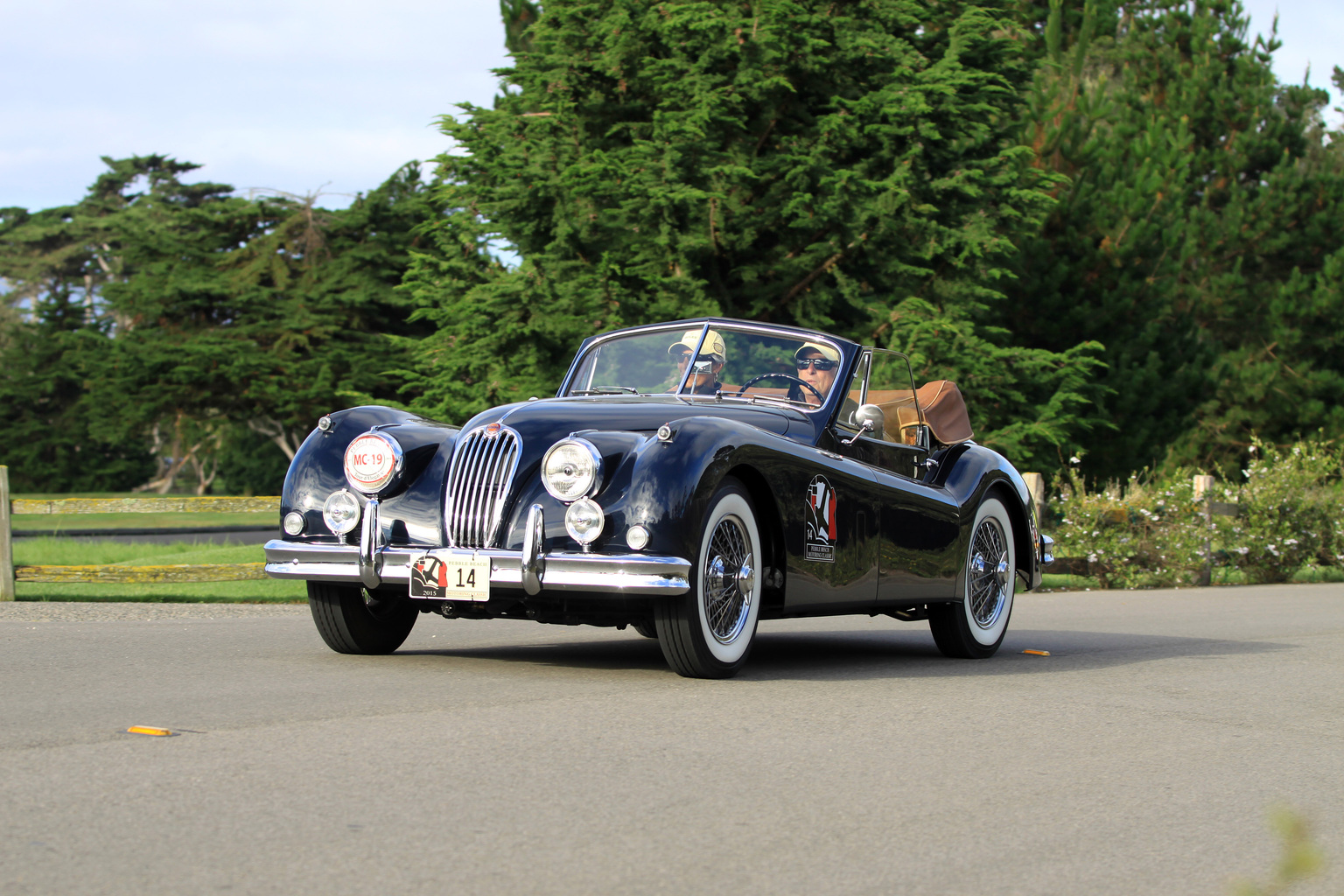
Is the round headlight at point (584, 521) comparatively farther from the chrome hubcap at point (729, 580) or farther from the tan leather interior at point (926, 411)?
the tan leather interior at point (926, 411)

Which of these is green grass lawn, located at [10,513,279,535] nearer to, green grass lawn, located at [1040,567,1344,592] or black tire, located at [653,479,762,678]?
green grass lawn, located at [1040,567,1344,592]

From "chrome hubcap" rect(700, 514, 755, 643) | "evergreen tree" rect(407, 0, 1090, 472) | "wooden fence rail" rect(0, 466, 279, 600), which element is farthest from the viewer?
"evergreen tree" rect(407, 0, 1090, 472)

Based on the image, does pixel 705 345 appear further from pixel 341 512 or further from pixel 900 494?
pixel 341 512

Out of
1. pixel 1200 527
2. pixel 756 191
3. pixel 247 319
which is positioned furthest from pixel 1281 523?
pixel 247 319

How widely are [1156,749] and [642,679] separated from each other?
2.29 meters

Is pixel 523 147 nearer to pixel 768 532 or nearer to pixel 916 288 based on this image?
pixel 916 288

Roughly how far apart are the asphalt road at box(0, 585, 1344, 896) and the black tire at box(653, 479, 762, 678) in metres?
0.17

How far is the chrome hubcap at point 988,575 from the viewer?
340 inches

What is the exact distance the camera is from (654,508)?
6.06 metres

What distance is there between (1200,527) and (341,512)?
14417 millimetres

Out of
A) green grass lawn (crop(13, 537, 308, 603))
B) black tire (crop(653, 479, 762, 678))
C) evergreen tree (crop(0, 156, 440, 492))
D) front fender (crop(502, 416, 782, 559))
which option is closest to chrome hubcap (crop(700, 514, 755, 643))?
black tire (crop(653, 479, 762, 678))

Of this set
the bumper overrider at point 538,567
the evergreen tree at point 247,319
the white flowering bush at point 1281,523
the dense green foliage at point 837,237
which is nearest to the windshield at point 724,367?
the bumper overrider at point 538,567

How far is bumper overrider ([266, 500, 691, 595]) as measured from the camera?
594cm

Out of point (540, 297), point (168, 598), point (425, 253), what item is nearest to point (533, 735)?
point (168, 598)
